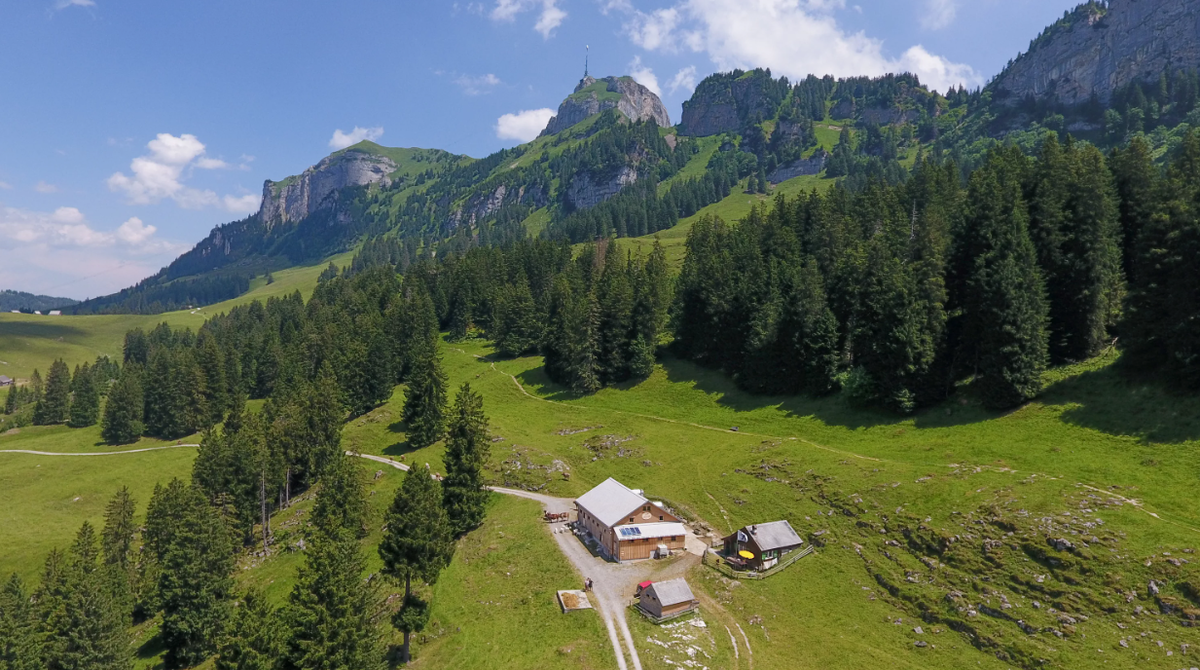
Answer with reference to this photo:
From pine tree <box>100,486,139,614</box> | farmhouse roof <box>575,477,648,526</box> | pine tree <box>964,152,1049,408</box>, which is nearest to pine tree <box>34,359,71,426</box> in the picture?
pine tree <box>100,486,139,614</box>

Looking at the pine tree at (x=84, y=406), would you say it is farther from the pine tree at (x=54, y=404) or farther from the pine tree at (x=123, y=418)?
the pine tree at (x=123, y=418)

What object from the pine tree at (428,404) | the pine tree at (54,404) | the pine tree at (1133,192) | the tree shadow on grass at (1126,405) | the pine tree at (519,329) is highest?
the pine tree at (1133,192)

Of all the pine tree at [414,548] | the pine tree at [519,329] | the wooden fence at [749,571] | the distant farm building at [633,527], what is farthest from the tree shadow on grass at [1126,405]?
the pine tree at [519,329]

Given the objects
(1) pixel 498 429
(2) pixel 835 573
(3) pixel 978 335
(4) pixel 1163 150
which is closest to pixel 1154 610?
(2) pixel 835 573

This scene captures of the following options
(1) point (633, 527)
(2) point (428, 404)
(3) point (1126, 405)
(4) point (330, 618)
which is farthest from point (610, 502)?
(3) point (1126, 405)

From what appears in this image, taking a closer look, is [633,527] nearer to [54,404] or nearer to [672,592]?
[672,592]

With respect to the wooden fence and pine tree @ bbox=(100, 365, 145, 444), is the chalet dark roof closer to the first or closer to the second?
the wooden fence
